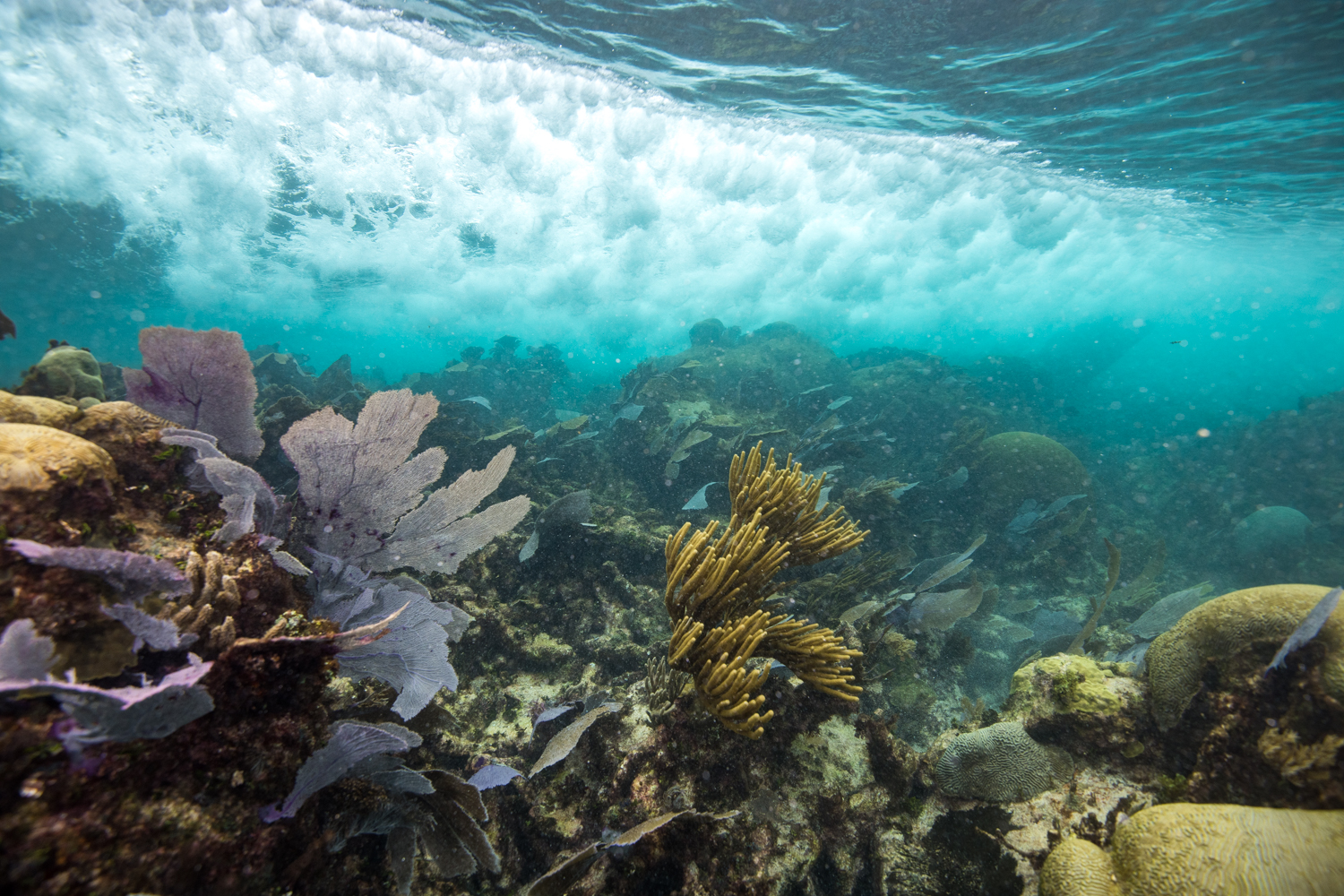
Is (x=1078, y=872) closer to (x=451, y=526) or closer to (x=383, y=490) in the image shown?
(x=451, y=526)

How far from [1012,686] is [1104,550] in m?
9.30

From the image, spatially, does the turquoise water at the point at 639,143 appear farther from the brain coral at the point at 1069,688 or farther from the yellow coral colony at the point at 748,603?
the brain coral at the point at 1069,688

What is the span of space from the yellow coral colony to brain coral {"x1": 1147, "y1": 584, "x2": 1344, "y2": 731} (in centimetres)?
172

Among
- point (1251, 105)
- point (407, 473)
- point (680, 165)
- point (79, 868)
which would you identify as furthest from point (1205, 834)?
point (680, 165)

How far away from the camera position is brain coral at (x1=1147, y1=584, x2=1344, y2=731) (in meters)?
2.42

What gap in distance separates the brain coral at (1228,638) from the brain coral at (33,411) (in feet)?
18.7

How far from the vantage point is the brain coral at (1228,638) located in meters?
2.42

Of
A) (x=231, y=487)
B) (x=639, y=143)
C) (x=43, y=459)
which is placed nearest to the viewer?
(x=43, y=459)

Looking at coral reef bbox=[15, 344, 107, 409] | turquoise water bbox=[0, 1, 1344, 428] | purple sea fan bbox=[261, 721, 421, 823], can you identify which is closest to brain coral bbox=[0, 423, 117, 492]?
purple sea fan bbox=[261, 721, 421, 823]

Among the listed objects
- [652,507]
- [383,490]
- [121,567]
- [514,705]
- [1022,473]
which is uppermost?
[121,567]

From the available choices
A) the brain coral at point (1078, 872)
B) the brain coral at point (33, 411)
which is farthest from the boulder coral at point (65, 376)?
the brain coral at point (1078, 872)

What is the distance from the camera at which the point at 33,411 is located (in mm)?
2088

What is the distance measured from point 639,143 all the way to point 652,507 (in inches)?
641

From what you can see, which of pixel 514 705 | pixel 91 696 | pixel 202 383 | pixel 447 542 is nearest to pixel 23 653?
pixel 91 696
